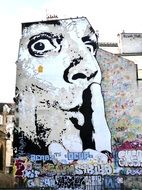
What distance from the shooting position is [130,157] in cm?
4016

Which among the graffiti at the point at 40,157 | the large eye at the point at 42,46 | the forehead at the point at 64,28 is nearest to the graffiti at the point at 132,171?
the graffiti at the point at 40,157

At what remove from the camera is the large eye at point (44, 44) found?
4250cm

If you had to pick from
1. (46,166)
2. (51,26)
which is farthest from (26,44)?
(46,166)

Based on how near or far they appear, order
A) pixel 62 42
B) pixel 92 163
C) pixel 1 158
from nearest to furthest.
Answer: pixel 92 163, pixel 62 42, pixel 1 158

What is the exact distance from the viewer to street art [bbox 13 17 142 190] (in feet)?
131

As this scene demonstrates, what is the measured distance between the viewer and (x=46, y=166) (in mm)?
40281

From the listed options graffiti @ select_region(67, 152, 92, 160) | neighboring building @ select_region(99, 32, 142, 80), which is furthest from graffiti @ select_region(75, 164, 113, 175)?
neighboring building @ select_region(99, 32, 142, 80)

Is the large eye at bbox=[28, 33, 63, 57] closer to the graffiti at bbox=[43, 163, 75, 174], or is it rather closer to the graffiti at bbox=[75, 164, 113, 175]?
the graffiti at bbox=[43, 163, 75, 174]

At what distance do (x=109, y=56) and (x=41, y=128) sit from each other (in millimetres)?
8650

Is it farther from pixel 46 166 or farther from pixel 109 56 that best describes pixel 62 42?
pixel 46 166

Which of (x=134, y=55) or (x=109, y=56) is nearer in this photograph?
(x=109, y=56)

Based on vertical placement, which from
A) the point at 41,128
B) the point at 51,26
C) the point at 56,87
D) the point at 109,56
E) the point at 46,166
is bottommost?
the point at 46,166

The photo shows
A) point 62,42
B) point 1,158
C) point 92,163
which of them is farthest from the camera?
point 1,158

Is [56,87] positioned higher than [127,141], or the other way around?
[56,87]
